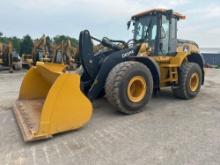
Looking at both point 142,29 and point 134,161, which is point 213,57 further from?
point 134,161

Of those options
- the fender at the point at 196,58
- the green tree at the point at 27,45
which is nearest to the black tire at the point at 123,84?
the fender at the point at 196,58

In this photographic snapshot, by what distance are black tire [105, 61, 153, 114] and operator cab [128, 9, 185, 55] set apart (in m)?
1.29

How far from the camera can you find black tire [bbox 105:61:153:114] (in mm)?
4867

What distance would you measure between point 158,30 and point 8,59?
13.3 meters

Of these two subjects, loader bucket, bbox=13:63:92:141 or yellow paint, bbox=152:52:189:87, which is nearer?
loader bucket, bbox=13:63:92:141

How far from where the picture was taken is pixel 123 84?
4910 mm

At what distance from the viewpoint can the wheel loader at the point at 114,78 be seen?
13.2 feet

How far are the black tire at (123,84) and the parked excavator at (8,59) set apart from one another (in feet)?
43.7

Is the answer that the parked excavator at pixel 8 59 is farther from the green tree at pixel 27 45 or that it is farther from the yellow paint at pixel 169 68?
the yellow paint at pixel 169 68

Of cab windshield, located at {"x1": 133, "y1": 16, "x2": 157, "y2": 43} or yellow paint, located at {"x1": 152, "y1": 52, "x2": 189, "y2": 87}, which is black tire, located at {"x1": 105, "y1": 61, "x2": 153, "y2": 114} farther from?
cab windshield, located at {"x1": 133, "y1": 16, "x2": 157, "y2": 43}

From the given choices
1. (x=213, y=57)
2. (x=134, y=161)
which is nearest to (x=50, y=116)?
(x=134, y=161)

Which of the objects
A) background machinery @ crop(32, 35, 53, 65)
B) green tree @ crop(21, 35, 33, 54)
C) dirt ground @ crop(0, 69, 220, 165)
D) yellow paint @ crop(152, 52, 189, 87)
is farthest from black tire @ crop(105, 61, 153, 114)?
green tree @ crop(21, 35, 33, 54)

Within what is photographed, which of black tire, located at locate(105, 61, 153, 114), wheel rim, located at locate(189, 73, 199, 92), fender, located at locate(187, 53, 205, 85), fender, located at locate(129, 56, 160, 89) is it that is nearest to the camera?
black tire, located at locate(105, 61, 153, 114)

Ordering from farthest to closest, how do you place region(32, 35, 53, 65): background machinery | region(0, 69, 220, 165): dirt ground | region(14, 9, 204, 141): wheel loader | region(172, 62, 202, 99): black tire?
region(32, 35, 53, 65): background machinery → region(172, 62, 202, 99): black tire → region(14, 9, 204, 141): wheel loader → region(0, 69, 220, 165): dirt ground
